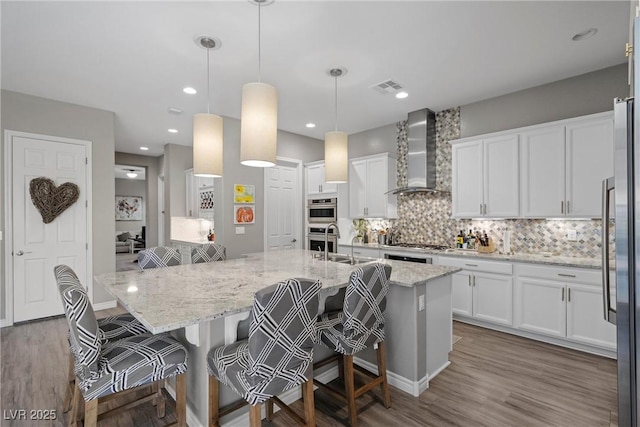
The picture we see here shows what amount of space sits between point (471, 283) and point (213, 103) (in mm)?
4043

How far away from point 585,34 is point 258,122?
2.90 metres

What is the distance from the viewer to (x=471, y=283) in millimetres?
3812

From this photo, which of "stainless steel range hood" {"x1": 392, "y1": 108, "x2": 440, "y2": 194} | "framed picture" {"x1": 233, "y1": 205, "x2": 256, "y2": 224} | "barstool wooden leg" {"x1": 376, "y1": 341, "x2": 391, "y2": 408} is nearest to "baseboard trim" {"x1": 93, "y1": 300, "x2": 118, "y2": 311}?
"framed picture" {"x1": 233, "y1": 205, "x2": 256, "y2": 224}

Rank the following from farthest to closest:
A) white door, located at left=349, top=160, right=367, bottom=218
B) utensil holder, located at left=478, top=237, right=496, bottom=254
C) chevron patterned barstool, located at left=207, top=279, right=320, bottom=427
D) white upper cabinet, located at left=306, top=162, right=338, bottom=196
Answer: white upper cabinet, located at left=306, top=162, right=338, bottom=196, white door, located at left=349, top=160, right=367, bottom=218, utensil holder, located at left=478, top=237, right=496, bottom=254, chevron patterned barstool, located at left=207, top=279, right=320, bottom=427

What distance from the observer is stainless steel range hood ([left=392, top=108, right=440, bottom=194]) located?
15.2 ft

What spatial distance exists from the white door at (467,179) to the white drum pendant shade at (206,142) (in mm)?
3124

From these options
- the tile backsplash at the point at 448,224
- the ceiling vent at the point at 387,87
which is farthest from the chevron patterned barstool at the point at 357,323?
the tile backsplash at the point at 448,224

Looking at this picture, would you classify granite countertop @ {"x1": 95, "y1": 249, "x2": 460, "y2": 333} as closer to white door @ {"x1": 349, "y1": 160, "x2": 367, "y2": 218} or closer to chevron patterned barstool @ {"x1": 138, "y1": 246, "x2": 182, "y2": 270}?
chevron patterned barstool @ {"x1": 138, "y1": 246, "x2": 182, "y2": 270}

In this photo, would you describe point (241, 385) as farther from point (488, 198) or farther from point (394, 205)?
point (394, 205)

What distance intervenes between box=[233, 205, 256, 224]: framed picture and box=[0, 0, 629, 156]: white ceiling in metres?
1.61

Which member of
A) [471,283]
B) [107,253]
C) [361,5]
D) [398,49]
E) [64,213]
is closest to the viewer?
[361,5]

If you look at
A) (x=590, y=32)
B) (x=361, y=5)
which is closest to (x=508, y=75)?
(x=590, y=32)

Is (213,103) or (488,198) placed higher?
(213,103)

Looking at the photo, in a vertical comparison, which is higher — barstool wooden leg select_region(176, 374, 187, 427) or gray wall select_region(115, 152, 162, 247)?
gray wall select_region(115, 152, 162, 247)
